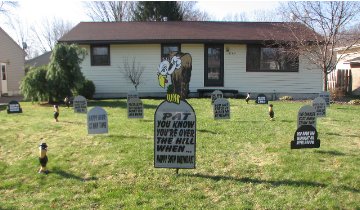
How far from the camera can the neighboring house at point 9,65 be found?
2497 centimetres

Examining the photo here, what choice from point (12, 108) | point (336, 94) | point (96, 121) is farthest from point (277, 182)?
point (336, 94)

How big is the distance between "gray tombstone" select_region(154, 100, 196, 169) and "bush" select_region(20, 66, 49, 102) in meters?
10.1

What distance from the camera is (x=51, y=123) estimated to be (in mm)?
9359

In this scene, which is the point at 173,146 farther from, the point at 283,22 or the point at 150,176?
the point at 283,22

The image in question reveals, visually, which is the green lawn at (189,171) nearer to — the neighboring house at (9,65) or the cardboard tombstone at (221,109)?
the cardboard tombstone at (221,109)

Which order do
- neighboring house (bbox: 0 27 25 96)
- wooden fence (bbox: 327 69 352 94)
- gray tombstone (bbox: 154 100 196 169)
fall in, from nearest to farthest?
gray tombstone (bbox: 154 100 196 169), wooden fence (bbox: 327 69 352 94), neighboring house (bbox: 0 27 25 96)

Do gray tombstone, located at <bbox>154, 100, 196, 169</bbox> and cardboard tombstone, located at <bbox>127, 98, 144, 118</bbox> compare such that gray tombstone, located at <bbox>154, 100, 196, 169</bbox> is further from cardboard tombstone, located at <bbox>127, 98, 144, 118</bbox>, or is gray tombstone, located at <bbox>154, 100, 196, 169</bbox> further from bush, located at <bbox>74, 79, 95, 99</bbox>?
bush, located at <bbox>74, 79, 95, 99</bbox>

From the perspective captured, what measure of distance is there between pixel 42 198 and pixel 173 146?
77.8 inches

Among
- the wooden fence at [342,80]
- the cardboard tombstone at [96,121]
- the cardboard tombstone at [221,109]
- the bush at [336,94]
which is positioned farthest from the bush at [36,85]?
the wooden fence at [342,80]

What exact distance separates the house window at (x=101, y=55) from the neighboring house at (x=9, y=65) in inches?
414

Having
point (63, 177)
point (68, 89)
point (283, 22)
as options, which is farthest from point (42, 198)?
point (283, 22)

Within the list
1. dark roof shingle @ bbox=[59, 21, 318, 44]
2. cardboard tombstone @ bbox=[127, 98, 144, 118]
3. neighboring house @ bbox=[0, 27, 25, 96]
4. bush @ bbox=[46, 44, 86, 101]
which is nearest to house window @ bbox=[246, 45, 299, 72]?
dark roof shingle @ bbox=[59, 21, 318, 44]

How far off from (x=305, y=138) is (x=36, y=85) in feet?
37.0

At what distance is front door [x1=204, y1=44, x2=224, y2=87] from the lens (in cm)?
1753
